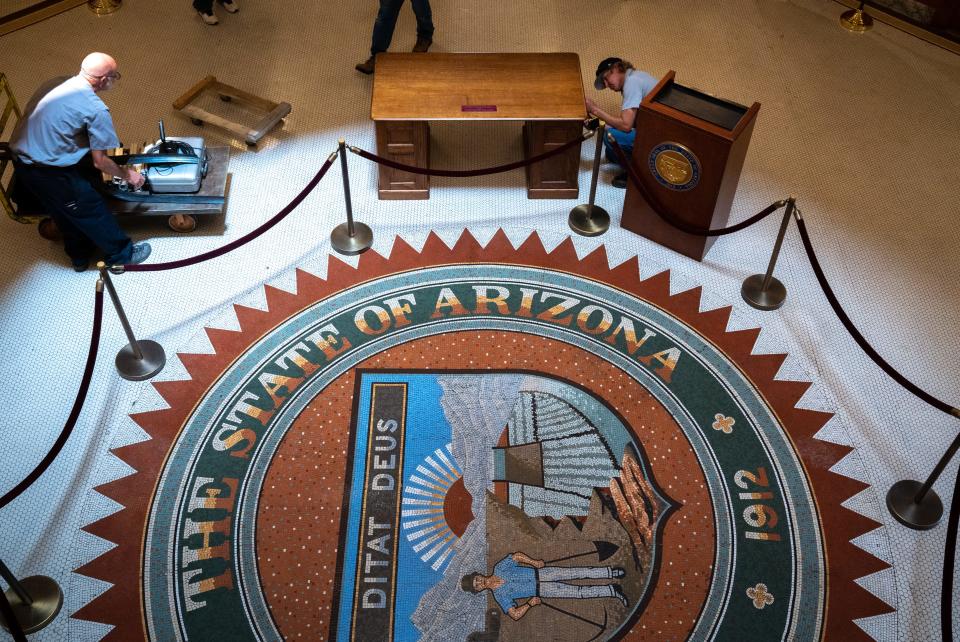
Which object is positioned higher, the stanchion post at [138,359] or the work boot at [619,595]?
the stanchion post at [138,359]

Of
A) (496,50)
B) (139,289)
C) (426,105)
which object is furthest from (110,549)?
(496,50)

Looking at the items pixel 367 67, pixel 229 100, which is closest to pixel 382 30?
pixel 367 67

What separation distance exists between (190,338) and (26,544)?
70.5 inches

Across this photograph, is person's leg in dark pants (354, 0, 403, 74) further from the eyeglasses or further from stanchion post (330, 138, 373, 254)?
the eyeglasses

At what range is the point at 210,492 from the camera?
20.3ft

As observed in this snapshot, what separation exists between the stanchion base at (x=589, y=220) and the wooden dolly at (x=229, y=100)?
2799 millimetres


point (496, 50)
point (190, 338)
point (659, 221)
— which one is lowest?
point (190, 338)

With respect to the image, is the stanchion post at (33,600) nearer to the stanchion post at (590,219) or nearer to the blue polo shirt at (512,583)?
the blue polo shirt at (512,583)

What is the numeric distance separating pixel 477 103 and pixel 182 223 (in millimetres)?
2520

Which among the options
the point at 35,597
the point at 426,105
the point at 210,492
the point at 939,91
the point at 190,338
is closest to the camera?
the point at 35,597

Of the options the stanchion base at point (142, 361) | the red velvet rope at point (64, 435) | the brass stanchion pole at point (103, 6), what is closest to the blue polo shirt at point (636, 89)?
the stanchion base at point (142, 361)

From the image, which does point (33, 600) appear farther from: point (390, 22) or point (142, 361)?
point (390, 22)

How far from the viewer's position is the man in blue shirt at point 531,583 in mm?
5707

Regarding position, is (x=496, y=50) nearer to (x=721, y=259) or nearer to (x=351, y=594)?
(x=721, y=259)
